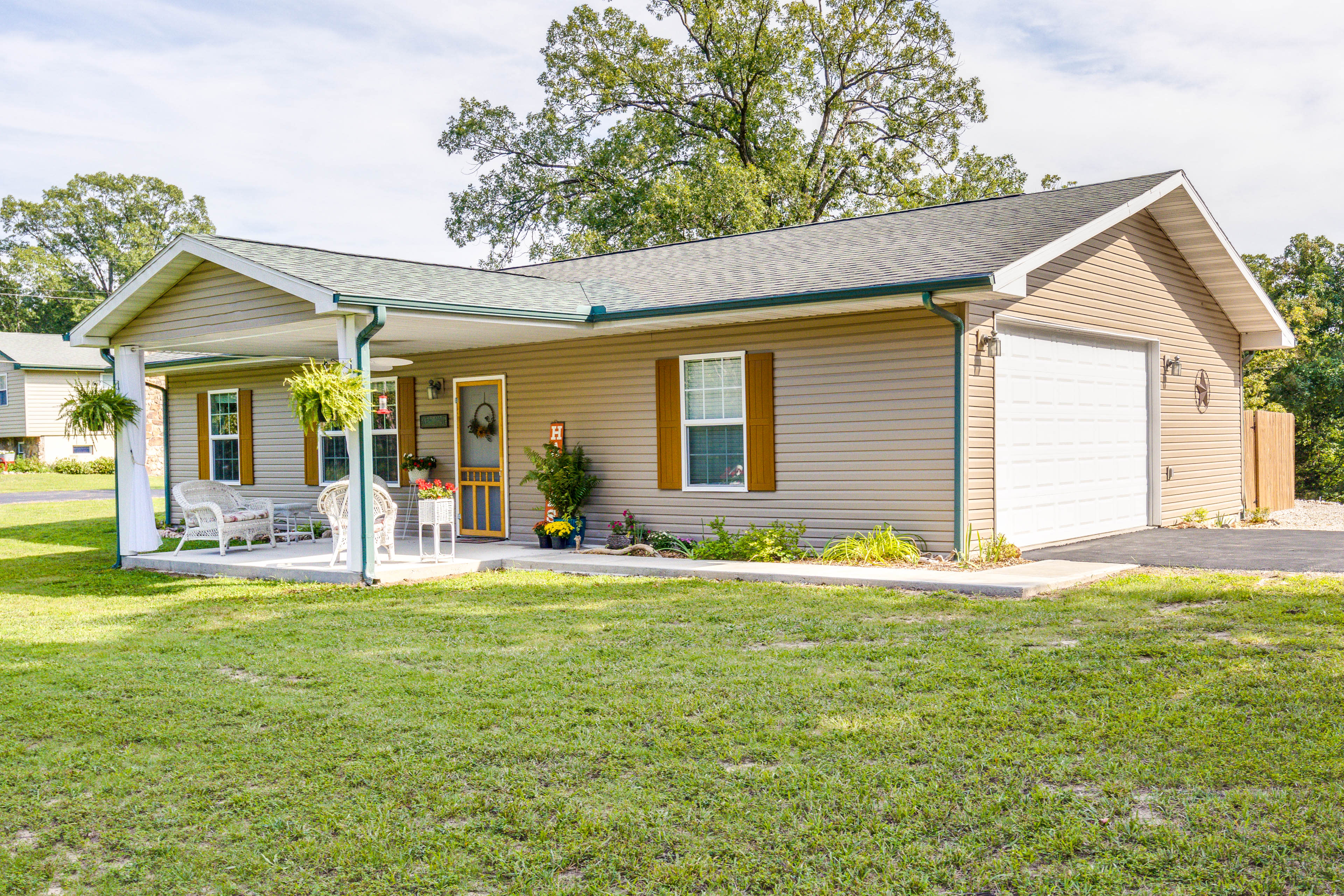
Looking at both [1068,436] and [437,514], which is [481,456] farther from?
[1068,436]

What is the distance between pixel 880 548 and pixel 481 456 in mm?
5807

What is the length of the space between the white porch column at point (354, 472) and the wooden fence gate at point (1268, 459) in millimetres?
12232

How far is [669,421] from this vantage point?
36.8 feet

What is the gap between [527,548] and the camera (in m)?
11.8

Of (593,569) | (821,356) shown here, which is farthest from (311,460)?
(821,356)

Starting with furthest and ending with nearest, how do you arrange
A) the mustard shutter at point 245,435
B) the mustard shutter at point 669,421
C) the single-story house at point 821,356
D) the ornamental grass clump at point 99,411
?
1. the mustard shutter at point 245,435
2. the mustard shutter at point 669,421
3. the ornamental grass clump at point 99,411
4. the single-story house at point 821,356

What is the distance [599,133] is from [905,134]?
8.34 m

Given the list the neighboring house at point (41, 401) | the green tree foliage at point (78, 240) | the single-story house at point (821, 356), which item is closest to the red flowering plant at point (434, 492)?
the single-story house at point (821, 356)

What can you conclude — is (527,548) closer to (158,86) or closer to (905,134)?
(158,86)

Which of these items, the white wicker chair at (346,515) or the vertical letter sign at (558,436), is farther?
the vertical letter sign at (558,436)

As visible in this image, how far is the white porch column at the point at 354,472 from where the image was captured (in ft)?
29.7

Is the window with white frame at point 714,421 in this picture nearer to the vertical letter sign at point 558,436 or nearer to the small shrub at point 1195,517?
the vertical letter sign at point 558,436

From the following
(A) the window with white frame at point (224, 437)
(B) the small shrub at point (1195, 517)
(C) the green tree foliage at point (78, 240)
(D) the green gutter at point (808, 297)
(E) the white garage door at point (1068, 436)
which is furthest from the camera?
(C) the green tree foliage at point (78, 240)

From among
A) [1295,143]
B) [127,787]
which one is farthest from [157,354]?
[1295,143]
